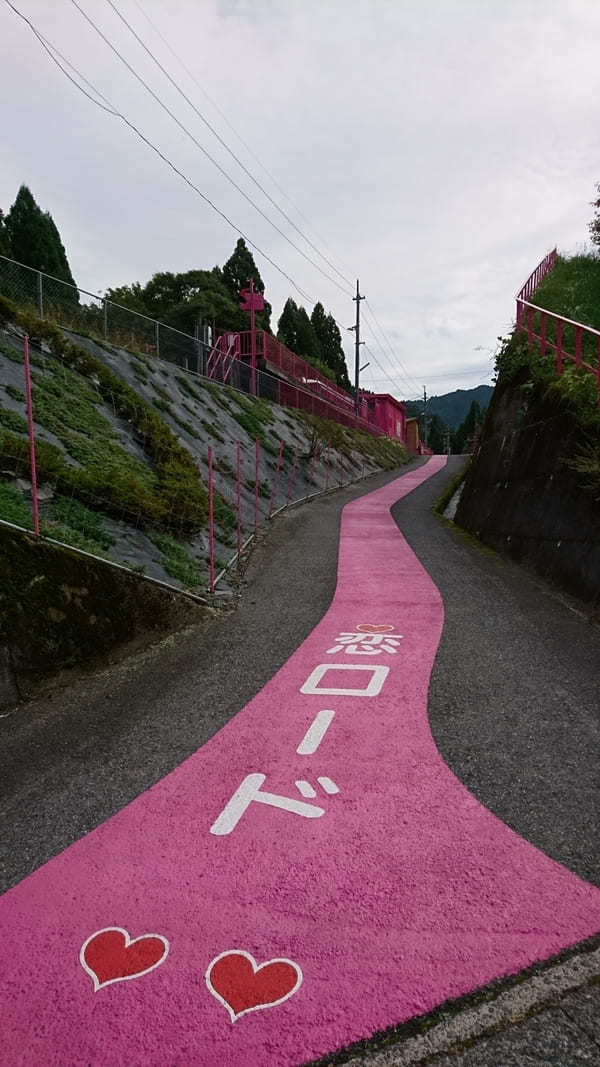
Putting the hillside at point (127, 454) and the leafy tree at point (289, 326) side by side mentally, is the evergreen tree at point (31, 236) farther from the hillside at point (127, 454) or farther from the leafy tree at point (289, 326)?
the hillside at point (127, 454)

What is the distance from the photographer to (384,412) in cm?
5584

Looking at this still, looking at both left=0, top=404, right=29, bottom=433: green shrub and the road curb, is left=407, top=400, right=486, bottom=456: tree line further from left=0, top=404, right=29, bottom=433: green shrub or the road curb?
the road curb

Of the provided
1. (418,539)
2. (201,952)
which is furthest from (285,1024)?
(418,539)

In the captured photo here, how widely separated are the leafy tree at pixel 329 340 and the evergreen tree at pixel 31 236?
34.8m

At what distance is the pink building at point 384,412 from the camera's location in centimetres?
5213

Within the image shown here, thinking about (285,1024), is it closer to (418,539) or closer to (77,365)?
(418,539)

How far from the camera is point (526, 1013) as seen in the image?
2.10 metres

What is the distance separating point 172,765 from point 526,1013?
2598 mm

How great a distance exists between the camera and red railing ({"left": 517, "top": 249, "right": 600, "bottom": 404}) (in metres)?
9.76

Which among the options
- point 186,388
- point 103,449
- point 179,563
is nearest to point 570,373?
point 179,563

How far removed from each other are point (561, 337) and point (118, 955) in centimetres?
1111

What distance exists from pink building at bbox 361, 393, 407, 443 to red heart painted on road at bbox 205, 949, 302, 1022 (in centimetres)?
4744

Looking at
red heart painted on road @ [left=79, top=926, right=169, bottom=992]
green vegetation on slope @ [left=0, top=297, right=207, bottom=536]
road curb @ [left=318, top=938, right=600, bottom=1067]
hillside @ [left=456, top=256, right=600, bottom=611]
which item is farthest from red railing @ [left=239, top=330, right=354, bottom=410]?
road curb @ [left=318, top=938, right=600, bottom=1067]

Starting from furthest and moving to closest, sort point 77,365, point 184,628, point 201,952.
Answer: point 77,365, point 184,628, point 201,952
